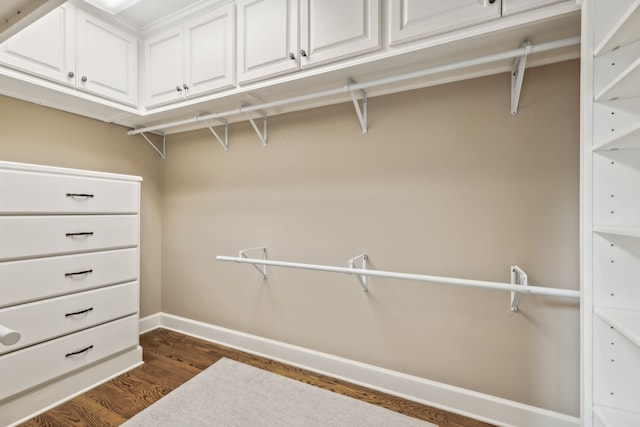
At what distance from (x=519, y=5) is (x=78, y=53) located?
2.39 metres

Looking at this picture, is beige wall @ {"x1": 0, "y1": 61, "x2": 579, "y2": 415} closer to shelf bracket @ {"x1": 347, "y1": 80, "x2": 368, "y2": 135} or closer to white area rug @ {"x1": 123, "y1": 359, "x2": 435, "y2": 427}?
shelf bracket @ {"x1": 347, "y1": 80, "x2": 368, "y2": 135}

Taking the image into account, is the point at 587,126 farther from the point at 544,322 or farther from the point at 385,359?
the point at 385,359

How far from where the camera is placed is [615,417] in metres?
0.90

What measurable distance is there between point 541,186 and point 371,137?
3.03ft

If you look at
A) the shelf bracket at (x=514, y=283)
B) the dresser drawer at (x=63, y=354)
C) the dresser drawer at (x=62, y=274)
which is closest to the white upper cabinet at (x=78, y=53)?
the dresser drawer at (x=62, y=274)

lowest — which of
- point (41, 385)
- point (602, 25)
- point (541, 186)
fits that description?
point (41, 385)

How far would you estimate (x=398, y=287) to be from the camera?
5.47 ft

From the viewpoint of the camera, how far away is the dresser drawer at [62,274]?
4.64 feet

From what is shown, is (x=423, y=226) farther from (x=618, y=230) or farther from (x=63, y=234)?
(x=63, y=234)

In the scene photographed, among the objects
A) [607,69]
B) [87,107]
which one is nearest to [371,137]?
[607,69]

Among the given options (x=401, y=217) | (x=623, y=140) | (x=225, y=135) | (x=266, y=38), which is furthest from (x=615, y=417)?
(x=225, y=135)

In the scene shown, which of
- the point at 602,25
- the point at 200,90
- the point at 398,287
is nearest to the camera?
the point at 602,25

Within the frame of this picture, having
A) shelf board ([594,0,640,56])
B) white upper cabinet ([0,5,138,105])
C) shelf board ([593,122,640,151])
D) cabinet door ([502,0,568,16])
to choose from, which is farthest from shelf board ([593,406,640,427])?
white upper cabinet ([0,5,138,105])

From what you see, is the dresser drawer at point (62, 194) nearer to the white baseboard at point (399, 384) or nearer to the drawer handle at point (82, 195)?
the drawer handle at point (82, 195)
